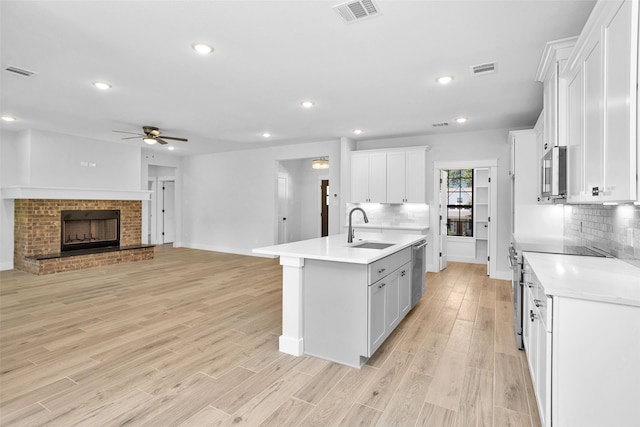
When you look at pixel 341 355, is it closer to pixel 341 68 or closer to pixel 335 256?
pixel 335 256

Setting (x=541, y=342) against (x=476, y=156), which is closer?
(x=541, y=342)

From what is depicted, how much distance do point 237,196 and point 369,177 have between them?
362 cm

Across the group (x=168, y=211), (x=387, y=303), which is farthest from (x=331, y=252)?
(x=168, y=211)

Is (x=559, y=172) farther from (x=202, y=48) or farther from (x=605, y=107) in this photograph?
(x=202, y=48)

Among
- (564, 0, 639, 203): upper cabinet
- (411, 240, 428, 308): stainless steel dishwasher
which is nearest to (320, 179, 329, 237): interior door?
(411, 240, 428, 308): stainless steel dishwasher

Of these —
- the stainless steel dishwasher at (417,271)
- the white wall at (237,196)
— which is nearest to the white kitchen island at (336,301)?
the stainless steel dishwasher at (417,271)

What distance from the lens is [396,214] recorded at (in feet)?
22.0

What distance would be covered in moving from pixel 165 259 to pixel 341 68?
20.3 feet

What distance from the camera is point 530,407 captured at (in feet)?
7.04

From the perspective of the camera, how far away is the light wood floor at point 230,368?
2078 mm

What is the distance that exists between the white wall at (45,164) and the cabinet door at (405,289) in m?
6.63

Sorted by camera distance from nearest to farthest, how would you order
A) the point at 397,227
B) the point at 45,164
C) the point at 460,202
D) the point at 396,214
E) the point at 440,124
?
the point at 440,124
the point at 45,164
the point at 397,227
the point at 396,214
the point at 460,202

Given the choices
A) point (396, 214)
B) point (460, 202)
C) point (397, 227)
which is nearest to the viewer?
point (397, 227)

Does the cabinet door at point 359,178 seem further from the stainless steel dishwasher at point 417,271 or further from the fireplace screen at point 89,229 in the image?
the fireplace screen at point 89,229
